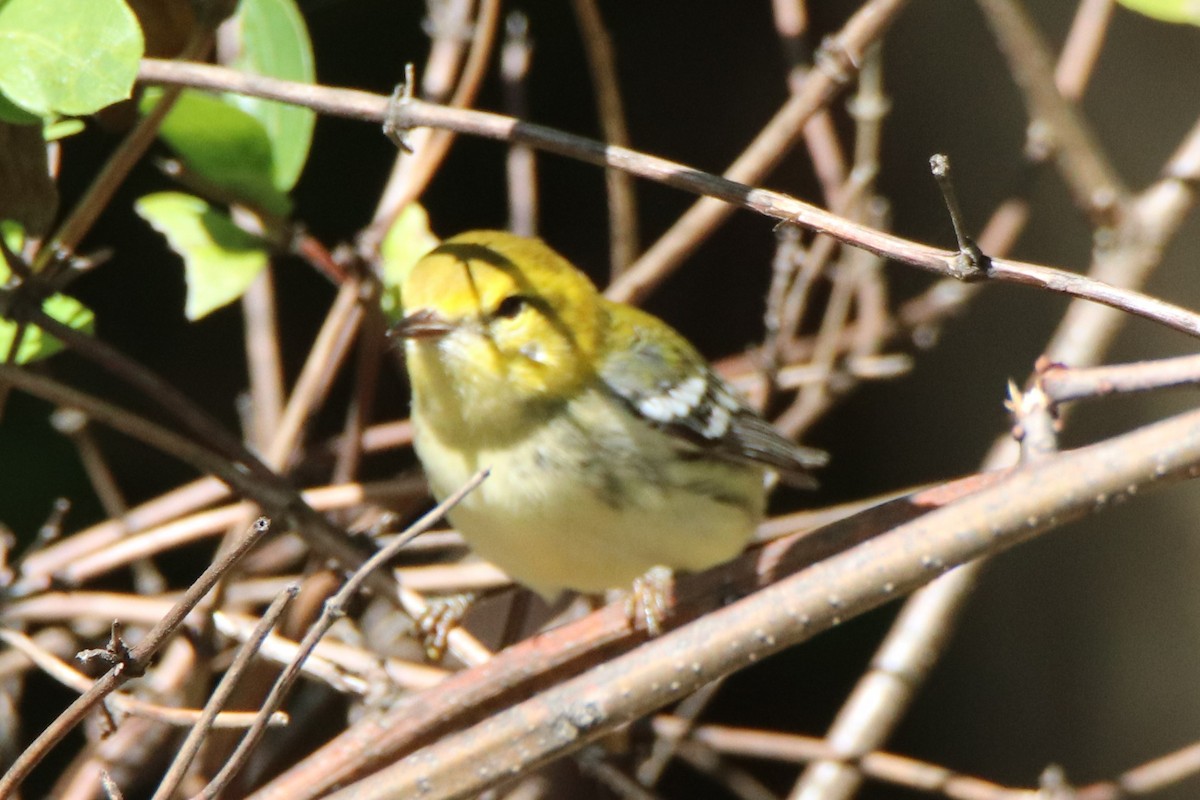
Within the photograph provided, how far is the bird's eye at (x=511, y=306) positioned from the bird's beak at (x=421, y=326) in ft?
0.41

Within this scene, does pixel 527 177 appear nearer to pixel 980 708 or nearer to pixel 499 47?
pixel 499 47

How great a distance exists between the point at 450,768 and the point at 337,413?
77.8 inches

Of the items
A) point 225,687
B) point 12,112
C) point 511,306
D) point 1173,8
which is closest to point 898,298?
point 511,306

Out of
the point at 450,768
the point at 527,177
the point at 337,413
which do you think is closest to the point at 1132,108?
the point at 527,177

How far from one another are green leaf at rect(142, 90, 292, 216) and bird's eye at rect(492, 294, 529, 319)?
360 mm

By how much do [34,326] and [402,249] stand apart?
553 millimetres

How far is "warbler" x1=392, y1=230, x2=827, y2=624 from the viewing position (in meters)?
1.99

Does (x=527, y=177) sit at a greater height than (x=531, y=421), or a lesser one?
greater

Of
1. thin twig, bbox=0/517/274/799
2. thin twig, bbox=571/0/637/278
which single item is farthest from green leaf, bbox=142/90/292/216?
thin twig, bbox=0/517/274/799

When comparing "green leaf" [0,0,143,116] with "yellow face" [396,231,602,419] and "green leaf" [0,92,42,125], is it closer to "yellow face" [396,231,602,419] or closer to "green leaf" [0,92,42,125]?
"green leaf" [0,92,42,125]

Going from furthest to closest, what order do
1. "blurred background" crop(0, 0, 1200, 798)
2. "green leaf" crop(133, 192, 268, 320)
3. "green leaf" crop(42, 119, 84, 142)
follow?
"blurred background" crop(0, 0, 1200, 798) < "green leaf" crop(133, 192, 268, 320) < "green leaf" crop(42, 119, 84, 142)

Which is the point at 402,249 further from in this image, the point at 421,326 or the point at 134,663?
the point at 134,663

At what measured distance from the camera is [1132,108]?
117 inches

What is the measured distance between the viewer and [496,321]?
2.03 meters
